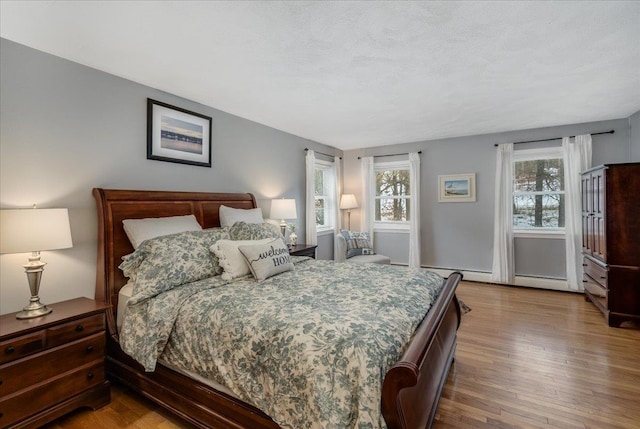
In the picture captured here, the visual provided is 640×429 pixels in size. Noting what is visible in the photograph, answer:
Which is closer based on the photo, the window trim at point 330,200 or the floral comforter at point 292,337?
the floral comforter at point 292,337

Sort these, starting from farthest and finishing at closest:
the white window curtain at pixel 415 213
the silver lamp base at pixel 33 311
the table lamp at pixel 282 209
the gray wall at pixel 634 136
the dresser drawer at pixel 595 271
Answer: the white window curtain at pixel 415 213 → the table lamp at pixel 282 209 → the gray wall at pixel 634 136 → the dresser drawer at pixel 595 271 → the silver lamp base at pixel 33 311

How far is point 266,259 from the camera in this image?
2455mm

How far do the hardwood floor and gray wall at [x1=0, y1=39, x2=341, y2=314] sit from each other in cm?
100

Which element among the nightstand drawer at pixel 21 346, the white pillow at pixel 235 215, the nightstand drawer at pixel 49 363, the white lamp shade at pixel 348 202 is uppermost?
the white lamp shade at pixel 348 202

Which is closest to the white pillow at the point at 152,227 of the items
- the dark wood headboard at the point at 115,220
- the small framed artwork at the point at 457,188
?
the dark wood headboard at the point at 115,220

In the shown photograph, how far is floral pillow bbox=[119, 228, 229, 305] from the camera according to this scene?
206cm

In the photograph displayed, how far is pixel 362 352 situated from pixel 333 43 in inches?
76.2

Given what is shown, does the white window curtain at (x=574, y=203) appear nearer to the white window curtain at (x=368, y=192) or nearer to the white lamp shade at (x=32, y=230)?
the white window curtain at (x=368, y=192)

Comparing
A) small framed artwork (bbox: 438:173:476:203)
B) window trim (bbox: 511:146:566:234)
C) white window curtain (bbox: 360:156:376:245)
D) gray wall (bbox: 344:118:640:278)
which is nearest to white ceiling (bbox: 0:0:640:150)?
gray wall (bbox: 344:118:640:278)

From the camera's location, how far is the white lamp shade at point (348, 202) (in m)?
5.78

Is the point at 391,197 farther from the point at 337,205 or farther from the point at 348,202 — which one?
the point at 337,205

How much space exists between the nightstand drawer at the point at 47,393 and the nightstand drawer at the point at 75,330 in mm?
219

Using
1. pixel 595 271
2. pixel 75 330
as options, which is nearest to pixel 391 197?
pixel 595 271

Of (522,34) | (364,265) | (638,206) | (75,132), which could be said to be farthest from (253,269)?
(638,206)
